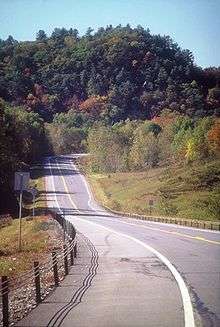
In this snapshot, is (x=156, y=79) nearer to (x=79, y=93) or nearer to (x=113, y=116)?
(x=113, y=116)

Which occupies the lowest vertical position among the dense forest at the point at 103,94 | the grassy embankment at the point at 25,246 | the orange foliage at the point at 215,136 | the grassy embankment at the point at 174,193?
the grassy embankment at the point at 25,246

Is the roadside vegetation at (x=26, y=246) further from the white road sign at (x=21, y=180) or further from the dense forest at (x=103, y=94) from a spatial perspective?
the dense forest at (x=103, y=94)

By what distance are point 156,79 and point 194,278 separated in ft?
40.7

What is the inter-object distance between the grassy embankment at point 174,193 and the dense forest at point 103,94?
1607 mm

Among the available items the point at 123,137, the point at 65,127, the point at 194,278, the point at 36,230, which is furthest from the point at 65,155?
the point at 194,278

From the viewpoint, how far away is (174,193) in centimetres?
3030

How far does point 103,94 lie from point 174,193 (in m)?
118

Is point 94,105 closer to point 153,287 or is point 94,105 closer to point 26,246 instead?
point 26,246

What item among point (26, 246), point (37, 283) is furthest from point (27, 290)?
point (26, 246)

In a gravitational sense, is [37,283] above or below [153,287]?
above

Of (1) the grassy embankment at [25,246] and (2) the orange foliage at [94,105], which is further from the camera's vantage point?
(2) the orange foliage at [94,105]

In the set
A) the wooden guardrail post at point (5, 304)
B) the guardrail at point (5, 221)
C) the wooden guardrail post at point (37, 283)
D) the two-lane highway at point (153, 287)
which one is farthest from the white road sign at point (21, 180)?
the guardrail at point (5, 221)

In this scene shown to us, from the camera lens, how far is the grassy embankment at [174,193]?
845 inches

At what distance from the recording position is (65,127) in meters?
147
